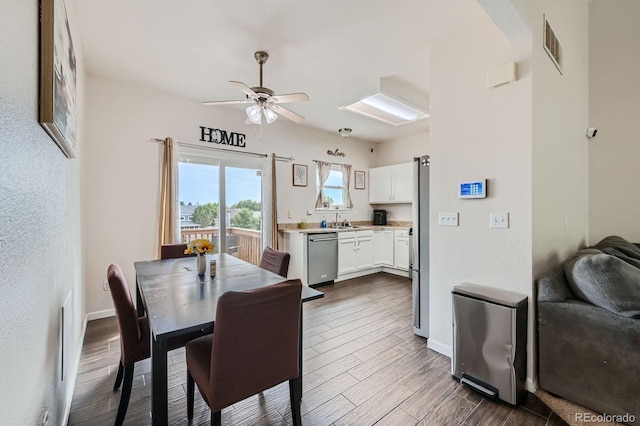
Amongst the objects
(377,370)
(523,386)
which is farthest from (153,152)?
(523,386)

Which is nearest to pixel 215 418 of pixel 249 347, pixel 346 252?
pixel 249 347

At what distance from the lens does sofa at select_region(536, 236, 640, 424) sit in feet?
5.47

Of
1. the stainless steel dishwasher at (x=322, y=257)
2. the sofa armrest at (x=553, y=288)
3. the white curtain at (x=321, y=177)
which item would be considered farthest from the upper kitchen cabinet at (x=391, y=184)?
the sofa armrest at (x=553, y=288)

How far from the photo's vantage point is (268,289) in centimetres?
136

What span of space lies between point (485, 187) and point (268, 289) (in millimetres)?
1915

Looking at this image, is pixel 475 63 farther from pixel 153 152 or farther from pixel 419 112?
pixel 153 152

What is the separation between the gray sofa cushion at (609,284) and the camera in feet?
5.49

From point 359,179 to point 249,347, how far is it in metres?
5.23

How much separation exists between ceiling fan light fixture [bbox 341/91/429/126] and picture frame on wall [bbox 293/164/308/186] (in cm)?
142

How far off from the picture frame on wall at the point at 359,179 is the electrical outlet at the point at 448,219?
364 centimetres

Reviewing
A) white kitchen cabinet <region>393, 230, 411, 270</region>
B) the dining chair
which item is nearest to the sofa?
the dining chair

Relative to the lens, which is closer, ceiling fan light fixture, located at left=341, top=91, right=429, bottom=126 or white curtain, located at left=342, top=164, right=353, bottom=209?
ceiling fan light fixture, located at left=341, top=91, right=429, bottom=126

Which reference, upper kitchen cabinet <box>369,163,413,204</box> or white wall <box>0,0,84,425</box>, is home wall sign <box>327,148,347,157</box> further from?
white wall <box>0,0,84,425</box>

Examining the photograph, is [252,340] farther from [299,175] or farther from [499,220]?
[299,175]
